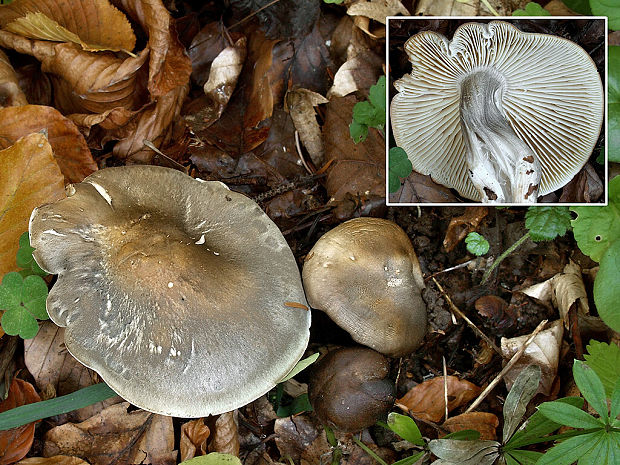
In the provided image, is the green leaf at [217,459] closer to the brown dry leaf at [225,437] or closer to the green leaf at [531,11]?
the brown dry leaf at [225,437]

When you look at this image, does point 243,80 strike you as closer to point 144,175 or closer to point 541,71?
→ point 144,175

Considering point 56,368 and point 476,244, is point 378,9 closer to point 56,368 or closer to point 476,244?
point 476,244

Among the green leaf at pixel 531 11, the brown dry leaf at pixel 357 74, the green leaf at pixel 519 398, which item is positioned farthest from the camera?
the brown dry leaf at pixel 357 74

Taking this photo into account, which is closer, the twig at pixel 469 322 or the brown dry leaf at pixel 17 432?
the brown dry leaf at pixel 17 432

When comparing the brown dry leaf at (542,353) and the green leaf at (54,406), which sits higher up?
the brown dry leaf at (542,353)

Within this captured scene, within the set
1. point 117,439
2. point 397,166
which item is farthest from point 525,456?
point 117,439

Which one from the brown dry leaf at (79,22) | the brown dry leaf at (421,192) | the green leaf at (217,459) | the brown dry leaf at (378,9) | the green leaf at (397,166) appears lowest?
the green leaf at (217,459)

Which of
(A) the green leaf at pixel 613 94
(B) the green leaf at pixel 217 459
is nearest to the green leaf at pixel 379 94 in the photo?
(A) the green leaf at pixel 613 94
